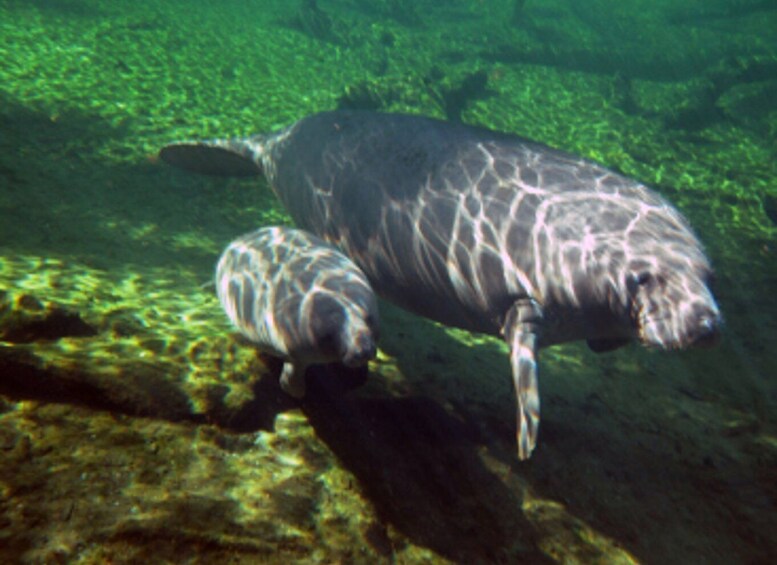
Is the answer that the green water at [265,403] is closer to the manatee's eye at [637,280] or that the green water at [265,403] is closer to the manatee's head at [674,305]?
the manatee's head at [674,305]

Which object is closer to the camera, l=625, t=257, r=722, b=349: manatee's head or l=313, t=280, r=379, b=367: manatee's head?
l=313, t=280, r=379, b=367: manatee's head

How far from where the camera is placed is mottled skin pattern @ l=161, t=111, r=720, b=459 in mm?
4438

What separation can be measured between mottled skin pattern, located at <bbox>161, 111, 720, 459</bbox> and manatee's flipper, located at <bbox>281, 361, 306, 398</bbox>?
1933 mm

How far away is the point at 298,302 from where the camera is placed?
14.6 ft

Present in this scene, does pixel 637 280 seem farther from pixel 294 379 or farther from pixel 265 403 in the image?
pixel 265 403

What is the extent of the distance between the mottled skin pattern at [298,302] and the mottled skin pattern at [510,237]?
919 millimetres

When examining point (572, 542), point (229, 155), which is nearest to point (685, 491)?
point (572, 542)

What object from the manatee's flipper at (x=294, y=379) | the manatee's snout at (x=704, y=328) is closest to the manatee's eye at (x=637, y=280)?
the manatee's snout at (x=704, y=328)

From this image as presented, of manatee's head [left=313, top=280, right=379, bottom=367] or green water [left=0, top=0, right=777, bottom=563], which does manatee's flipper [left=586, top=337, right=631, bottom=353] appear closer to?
green water [left=0, top=0, right=777, bottom=563]

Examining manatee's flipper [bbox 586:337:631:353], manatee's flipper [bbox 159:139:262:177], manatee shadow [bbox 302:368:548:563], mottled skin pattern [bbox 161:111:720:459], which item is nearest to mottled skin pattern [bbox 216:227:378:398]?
manatee shadow [bbox 302:368:548:563]

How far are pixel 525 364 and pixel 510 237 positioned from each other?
131cm

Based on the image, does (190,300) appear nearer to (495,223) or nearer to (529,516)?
(495,223)

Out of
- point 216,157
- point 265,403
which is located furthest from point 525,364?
point 216,157

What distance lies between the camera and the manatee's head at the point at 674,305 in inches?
158
